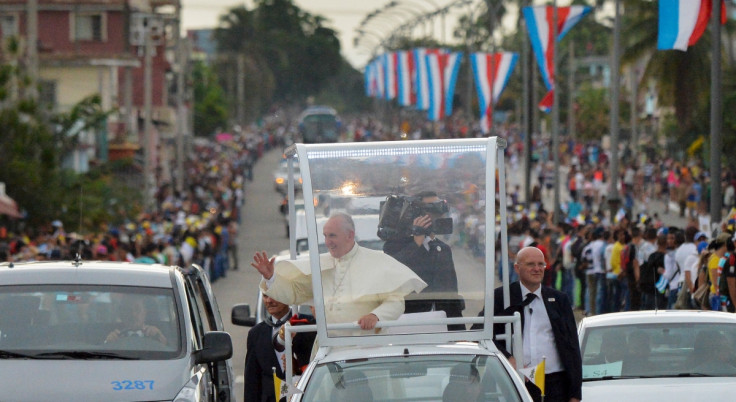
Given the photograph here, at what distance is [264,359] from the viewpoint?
9.13m

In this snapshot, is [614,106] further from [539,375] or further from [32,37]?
[539,375]

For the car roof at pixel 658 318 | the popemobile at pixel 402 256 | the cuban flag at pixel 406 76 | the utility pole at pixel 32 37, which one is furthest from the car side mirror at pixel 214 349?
the cuban flag at pixel 406 76

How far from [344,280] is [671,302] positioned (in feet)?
36.7

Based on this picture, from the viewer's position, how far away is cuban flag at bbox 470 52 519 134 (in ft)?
135

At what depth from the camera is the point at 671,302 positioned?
18828 mm

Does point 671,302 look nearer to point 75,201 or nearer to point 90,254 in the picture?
point 90,254

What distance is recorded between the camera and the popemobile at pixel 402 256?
8.19 metres

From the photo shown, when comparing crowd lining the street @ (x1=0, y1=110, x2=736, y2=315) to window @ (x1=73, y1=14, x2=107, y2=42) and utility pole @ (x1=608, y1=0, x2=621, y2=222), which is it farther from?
window @ (x1=73, y1=14, x2=107, y2=42)

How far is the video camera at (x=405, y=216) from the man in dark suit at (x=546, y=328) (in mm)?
527

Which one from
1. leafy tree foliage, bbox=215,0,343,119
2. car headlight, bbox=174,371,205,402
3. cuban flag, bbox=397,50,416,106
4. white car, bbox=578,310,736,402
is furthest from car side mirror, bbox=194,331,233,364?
leafy tree foliage, bbox=215,0,343,119

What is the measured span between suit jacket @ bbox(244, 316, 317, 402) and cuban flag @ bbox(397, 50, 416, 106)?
5168 centimetres

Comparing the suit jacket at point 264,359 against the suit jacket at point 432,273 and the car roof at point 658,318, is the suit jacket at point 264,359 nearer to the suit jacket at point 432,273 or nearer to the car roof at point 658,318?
the suit jacket at point 432,273

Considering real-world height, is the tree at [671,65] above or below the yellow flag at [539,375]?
above


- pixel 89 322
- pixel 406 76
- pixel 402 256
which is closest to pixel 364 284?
pixel 402 256
